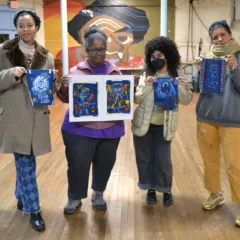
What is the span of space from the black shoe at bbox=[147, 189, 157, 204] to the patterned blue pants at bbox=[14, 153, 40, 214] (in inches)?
35.6

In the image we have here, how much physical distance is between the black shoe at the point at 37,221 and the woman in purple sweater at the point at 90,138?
0.25 m

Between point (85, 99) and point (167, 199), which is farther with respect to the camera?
point (167, 199)

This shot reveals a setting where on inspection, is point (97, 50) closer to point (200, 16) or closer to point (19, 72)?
point (19, 72)

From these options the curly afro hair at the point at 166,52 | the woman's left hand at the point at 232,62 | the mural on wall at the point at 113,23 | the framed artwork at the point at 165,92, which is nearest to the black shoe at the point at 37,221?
the framed artwork at the point at 165,92

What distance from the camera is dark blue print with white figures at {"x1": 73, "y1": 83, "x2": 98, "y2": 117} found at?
237 cm

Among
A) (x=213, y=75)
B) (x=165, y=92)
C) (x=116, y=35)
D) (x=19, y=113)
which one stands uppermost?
(x=116, y=35)

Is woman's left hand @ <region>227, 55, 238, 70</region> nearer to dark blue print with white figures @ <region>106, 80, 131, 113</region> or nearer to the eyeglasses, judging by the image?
dark blue print with white figures @ <region>106, 80, 131, 113</region>

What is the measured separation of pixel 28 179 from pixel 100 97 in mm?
734

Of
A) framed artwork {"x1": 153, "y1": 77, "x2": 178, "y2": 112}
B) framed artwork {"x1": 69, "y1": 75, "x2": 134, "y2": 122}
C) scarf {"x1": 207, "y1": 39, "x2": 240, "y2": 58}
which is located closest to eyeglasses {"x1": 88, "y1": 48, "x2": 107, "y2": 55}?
framed artwork {"x1": 69, "y1": 75, "x2": 134, "y2": 122}

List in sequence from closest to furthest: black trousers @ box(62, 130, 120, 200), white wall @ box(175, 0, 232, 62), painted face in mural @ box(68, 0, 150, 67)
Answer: black trousers @ box(62, 130, 120, 200) → white wall @ box(175, 0, 232, 62) → painted face in mural @ box(68, 0, 150, 67)

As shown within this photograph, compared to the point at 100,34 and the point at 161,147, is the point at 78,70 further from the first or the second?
the point at 161,147

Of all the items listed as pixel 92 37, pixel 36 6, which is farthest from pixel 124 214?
pixel 36 6

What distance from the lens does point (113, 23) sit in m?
10.2

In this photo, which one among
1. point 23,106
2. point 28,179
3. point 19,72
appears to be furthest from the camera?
point 28,179
